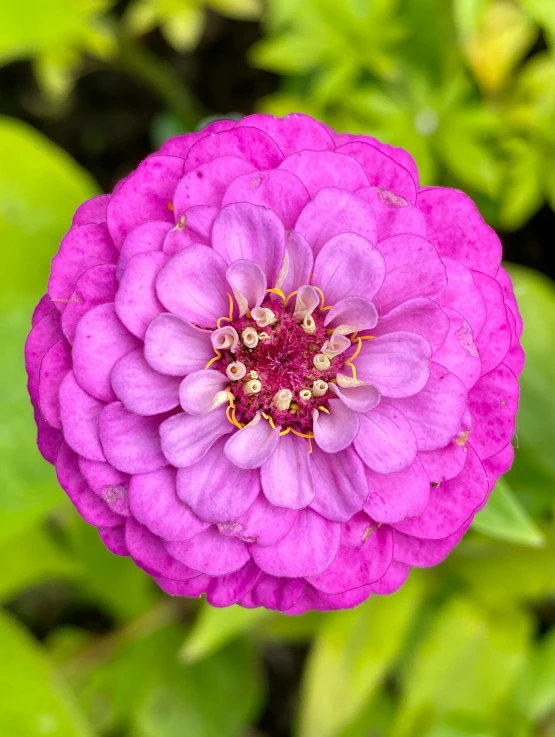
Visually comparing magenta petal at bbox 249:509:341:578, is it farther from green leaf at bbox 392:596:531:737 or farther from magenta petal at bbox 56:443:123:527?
green leaf at bbox 392:596:531:737

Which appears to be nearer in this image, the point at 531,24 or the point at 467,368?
the point at 467,368

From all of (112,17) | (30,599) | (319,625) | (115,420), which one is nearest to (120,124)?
(112,17)

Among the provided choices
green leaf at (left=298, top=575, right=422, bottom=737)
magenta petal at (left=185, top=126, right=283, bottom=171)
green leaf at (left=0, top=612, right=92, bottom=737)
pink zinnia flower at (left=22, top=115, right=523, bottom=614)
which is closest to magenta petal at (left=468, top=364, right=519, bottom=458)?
pink zinnia flower at (left=22, top=115, right=523, bottom=614)

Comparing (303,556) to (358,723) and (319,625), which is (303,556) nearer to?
(319,625)

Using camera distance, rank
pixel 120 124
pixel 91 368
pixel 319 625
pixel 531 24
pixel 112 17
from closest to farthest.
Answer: pixel 91 368 < pixel 319 625 < pixel 531 24 < pixel 112 17 < pixel 120 124

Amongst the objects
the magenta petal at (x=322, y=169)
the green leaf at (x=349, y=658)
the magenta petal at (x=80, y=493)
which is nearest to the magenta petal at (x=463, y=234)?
the magenta petal at (x=322, y=169)

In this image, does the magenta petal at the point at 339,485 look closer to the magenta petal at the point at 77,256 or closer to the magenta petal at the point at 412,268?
the magenta petal at the point at 412,268

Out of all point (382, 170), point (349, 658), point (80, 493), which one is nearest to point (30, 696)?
point (349, 658)
